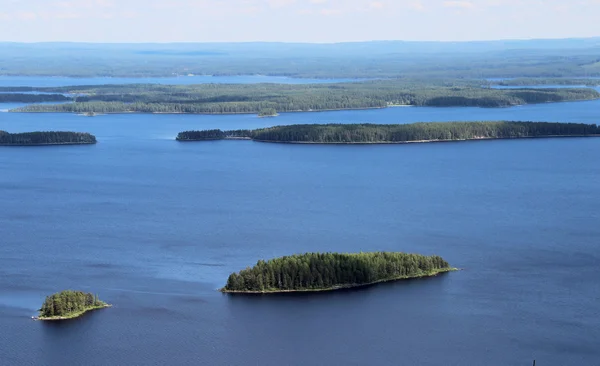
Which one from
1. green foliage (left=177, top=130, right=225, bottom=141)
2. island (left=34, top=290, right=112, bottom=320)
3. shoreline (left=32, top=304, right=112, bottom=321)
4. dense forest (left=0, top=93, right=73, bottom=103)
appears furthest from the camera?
dense forest (left=0, top=93, right=73, bottom=103)

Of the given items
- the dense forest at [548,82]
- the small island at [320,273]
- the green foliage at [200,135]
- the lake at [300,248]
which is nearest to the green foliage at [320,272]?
the small island at [320,273]

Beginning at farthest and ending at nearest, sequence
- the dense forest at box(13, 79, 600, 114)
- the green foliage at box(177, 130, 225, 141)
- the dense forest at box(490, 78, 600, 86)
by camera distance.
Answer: the dense forest at box(490, 78, 600, 86), the dense forest at box(13, 79, 600, 114), the green foliage at box(177, 130, 225, 141)

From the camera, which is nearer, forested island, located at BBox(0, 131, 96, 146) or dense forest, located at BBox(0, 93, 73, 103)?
forested island, located at BBox(0, 131, 96, 146)

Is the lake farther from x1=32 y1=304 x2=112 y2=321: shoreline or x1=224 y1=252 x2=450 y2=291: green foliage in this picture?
x1=224 y1=252 x2=450 y2=291: green foliage

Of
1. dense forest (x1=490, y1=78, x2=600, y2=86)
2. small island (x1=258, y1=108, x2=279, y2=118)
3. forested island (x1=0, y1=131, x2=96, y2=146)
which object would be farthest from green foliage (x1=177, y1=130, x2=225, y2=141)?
dense forest (x1=490, y1=78, x2=600, y2=86)

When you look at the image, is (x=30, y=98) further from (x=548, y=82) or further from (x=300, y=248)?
(x=300, y=248)

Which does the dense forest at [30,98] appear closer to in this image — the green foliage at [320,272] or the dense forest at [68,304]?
the green foliage at [320,272]
